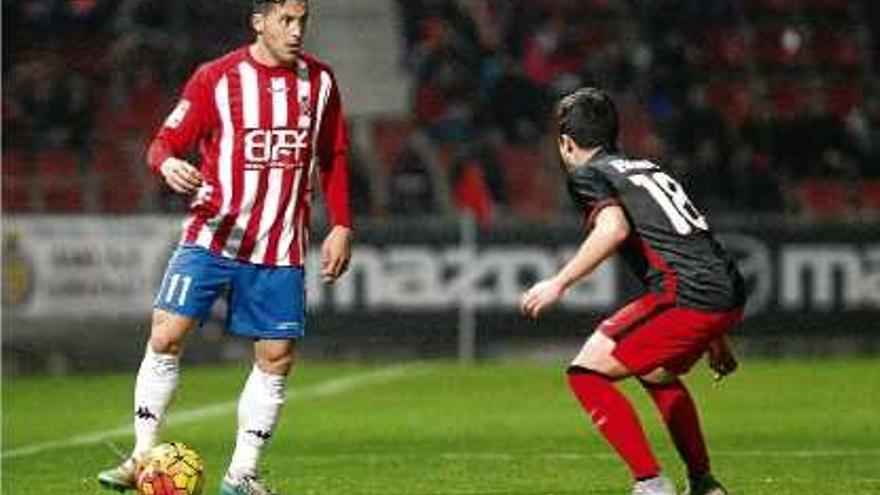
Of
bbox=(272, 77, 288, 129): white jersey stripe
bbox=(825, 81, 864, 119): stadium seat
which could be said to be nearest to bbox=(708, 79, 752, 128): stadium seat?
bbox=(825, 81, 864, 119): stadium seat

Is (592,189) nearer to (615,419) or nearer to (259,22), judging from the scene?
(615,419)

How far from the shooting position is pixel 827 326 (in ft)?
70.2

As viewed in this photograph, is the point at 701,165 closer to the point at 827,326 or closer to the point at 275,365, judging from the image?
the point at 827,326

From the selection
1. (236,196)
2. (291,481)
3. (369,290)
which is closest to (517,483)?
(291,481)

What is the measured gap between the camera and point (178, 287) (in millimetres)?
9719

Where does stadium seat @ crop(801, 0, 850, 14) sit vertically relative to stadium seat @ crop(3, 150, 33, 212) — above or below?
above

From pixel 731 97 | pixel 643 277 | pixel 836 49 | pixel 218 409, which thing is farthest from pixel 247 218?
pixel 836 49

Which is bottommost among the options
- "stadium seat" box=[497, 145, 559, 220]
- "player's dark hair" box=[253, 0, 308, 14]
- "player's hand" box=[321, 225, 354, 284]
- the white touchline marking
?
the white touchline marking

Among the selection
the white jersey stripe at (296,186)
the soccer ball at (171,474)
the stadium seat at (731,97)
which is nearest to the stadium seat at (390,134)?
the stadium seat at (731,97)

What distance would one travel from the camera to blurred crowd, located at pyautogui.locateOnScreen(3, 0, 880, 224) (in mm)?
23172

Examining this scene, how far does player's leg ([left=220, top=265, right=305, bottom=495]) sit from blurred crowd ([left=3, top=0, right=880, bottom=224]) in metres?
11.8

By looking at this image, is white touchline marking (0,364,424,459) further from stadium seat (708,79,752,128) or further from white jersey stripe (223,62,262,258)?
stadium seat (708,79,752,128)

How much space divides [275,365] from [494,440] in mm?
3779

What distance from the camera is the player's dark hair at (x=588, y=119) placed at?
900cm
